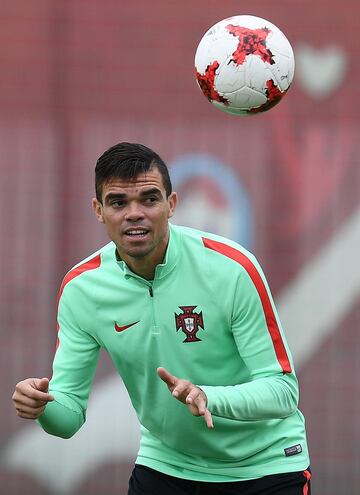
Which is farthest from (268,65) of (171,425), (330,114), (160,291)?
(330,114)

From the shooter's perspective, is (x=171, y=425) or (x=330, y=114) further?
(x=330, y=114)

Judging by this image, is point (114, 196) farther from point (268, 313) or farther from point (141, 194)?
point (268, 313)

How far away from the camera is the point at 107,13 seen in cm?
718

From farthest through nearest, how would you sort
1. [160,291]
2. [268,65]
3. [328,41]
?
[328,41]
[268,65]
[160,291]

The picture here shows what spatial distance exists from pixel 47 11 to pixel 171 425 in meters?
3.53

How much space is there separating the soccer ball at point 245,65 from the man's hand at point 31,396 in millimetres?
1520

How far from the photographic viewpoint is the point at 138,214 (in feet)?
14.0

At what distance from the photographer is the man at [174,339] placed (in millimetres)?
4301

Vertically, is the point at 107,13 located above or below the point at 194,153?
above

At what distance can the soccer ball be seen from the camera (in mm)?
4758

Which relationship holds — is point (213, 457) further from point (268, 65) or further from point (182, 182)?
point (182, 182)

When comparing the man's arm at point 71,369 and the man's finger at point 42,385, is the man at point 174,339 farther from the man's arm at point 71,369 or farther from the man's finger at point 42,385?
the man's finger at point 42,385

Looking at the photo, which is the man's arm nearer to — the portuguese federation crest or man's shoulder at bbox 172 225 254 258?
the portuguese federation crest

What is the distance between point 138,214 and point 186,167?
9.71ft
